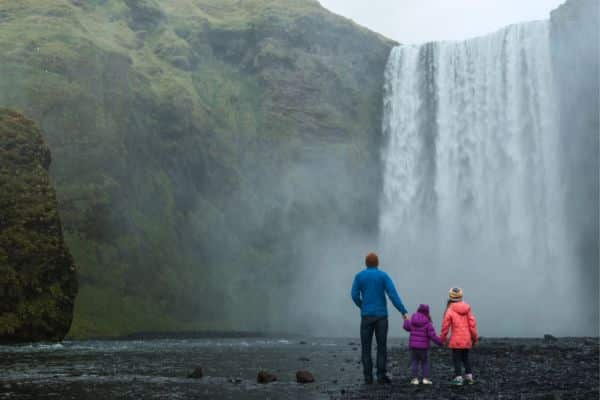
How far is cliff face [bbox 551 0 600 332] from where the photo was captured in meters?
60.8

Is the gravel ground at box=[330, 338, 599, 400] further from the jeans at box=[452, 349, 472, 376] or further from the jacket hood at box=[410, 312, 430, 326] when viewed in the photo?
the jacket hood at box=[410, 312, 430, 326]

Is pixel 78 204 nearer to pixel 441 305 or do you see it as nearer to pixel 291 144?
pixel 291 144

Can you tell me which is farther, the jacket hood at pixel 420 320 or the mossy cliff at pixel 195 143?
the mossy cliff at pixel 195 143

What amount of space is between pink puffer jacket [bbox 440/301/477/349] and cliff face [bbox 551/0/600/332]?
4733 centimetres

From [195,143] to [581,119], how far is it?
139 ft

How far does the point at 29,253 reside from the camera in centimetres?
3972

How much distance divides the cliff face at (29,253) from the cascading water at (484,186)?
37598 mm

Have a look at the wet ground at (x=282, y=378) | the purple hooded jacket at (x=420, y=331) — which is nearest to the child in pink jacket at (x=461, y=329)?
the purple hooded jacket at (x=420, y=331)

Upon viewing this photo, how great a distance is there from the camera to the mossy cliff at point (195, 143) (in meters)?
66.9

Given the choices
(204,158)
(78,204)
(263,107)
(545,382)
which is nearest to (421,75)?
(263,107)

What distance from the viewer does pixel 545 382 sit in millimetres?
16203

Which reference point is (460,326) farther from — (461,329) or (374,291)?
(374,291)

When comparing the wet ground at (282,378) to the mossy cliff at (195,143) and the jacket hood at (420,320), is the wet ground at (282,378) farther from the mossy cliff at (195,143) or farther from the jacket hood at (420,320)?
the mossy cliff at (195,143)

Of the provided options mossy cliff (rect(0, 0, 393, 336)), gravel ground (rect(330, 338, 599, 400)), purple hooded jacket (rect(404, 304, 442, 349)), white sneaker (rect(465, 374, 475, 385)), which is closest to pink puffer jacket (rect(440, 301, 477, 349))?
purple hooded jacket (rect(404, 304, 442, 349))
